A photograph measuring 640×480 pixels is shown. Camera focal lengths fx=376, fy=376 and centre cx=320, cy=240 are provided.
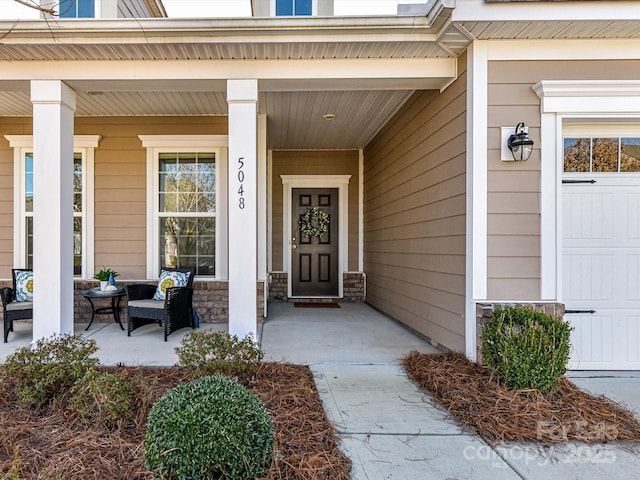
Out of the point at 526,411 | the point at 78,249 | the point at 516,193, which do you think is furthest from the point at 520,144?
the point at 78,249

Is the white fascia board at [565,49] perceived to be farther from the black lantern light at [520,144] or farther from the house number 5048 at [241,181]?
the house number 5048 at [241,181]

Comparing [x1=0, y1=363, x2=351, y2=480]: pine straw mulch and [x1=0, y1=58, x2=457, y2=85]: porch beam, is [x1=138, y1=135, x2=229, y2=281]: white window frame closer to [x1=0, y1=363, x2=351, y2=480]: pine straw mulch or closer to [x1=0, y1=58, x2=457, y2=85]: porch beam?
[x1=0, y1=58, x2=457, y2=85]: porch beam

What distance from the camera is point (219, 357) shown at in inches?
109

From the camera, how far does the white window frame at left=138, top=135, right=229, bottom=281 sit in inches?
201

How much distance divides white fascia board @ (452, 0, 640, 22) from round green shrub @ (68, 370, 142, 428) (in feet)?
11.6

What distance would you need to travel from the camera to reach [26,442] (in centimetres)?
205

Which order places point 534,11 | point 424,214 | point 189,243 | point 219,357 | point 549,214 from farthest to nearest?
1. point 189,243
2. point 424,214
3. point 549,214
4. point 534,11
5. point 219,357

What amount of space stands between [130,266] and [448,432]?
14.6 ft

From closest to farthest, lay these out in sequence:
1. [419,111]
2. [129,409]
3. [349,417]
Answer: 1. [129,409]
2. [349,417]
3. [419,111]

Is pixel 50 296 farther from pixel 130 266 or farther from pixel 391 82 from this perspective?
pixel 391 82

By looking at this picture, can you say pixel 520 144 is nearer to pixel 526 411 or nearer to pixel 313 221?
pixel 526 411

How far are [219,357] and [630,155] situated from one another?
12.8 feet

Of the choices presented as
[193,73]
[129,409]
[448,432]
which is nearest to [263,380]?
[129,409]

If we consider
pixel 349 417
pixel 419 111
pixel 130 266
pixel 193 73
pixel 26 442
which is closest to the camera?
pixel 26 442
